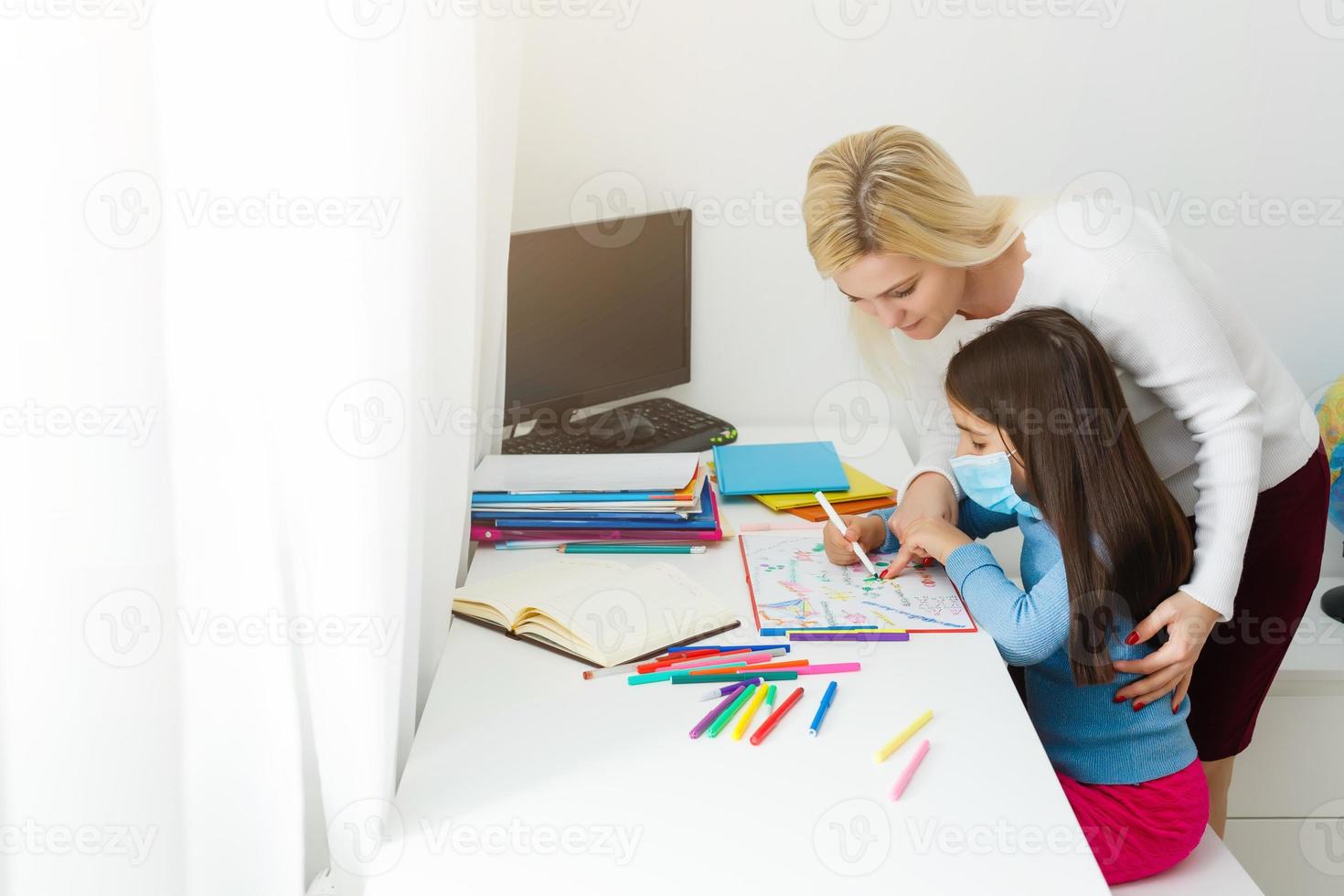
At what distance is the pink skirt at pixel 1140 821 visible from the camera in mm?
1212

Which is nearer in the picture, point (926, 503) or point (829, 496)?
point (926, 503)

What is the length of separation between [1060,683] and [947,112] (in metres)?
1.09

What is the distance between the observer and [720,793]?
0.99 m

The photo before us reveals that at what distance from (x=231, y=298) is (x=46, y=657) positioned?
263mm

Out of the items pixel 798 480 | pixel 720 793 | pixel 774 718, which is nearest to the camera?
pixel 720 793

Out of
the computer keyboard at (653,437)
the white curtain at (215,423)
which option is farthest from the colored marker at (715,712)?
the computer keyboard at (653,437)

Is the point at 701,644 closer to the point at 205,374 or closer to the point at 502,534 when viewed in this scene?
the point at 502,534

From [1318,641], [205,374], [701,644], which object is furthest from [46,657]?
[1318,641]

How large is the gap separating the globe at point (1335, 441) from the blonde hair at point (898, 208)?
2.77 feet

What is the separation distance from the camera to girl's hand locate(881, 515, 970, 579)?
4.46 feet

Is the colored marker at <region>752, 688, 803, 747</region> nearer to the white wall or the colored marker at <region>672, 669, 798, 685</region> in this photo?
the colored marker at <region>672, 669, 798, 685</region>

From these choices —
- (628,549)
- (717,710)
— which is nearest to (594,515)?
(628,549)

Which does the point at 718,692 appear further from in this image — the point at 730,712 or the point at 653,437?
the point at 653,437

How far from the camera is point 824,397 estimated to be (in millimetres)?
2113
